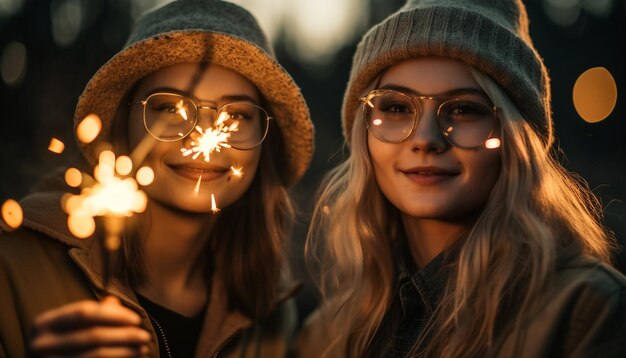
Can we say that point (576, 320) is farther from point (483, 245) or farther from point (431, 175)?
point (431, 175)

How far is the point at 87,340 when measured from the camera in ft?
5.71

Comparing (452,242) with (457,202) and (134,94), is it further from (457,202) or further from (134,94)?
(134,94)

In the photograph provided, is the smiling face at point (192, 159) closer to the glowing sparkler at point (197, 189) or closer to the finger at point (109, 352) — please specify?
the glowing sparkler at point (197, 189)

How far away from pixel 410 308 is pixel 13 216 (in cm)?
164

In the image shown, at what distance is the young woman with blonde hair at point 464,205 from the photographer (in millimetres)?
2346

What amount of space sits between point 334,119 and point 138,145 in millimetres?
10517

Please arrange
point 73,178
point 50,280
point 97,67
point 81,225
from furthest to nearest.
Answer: point 97,67
point 73,178
point 81,225
point 50,280

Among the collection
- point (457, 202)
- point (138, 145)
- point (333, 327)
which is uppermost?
point (138, 145)

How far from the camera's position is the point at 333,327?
2980 millimetres

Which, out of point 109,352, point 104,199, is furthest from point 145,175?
point 109,352

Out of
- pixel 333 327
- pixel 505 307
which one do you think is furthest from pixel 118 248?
pixel 505 307

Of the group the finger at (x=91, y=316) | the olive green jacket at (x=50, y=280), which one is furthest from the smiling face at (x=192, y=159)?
the finger at (x=91, y=316)

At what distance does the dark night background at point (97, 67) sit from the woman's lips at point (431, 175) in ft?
2.06

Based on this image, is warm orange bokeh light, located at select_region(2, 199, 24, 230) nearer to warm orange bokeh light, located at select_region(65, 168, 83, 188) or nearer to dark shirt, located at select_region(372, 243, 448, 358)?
warm orange bokeh light, located at select_region(65, 168, 83, 188)
